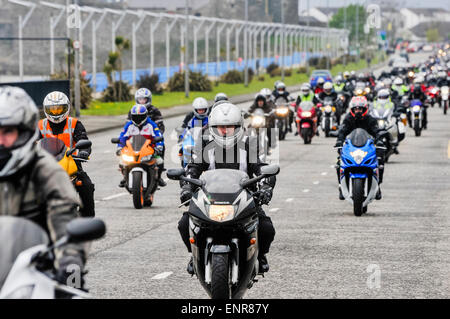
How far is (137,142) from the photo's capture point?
56.4ft

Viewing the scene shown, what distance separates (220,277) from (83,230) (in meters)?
3.35

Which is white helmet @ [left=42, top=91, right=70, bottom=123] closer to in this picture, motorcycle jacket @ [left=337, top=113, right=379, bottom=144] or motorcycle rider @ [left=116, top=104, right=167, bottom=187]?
motorcycle rider @ [left=116, top=104, right=167, bottom=187]

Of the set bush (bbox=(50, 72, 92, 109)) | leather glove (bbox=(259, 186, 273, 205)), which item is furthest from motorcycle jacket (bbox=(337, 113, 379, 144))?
bush (bbox=(50, 72, 92, 109))

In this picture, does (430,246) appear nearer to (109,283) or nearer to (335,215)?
(335,215)

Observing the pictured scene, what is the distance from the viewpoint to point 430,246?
12977 millimetres

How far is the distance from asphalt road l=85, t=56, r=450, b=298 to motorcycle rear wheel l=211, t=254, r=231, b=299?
1.37 meters

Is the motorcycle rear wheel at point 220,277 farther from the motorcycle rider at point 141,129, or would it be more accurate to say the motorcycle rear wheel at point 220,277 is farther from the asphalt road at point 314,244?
the motorcycle rider at point 141,129

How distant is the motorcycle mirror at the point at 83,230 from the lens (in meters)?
5.04

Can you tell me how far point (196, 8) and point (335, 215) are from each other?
120901 millimetres

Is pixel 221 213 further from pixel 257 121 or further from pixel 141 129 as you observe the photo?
pixel 257 121

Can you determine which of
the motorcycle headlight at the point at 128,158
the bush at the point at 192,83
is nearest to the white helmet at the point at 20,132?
the motorcycle headlight at the point at 128,158

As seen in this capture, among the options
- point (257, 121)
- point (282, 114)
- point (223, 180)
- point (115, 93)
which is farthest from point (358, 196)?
point (115, 93)
